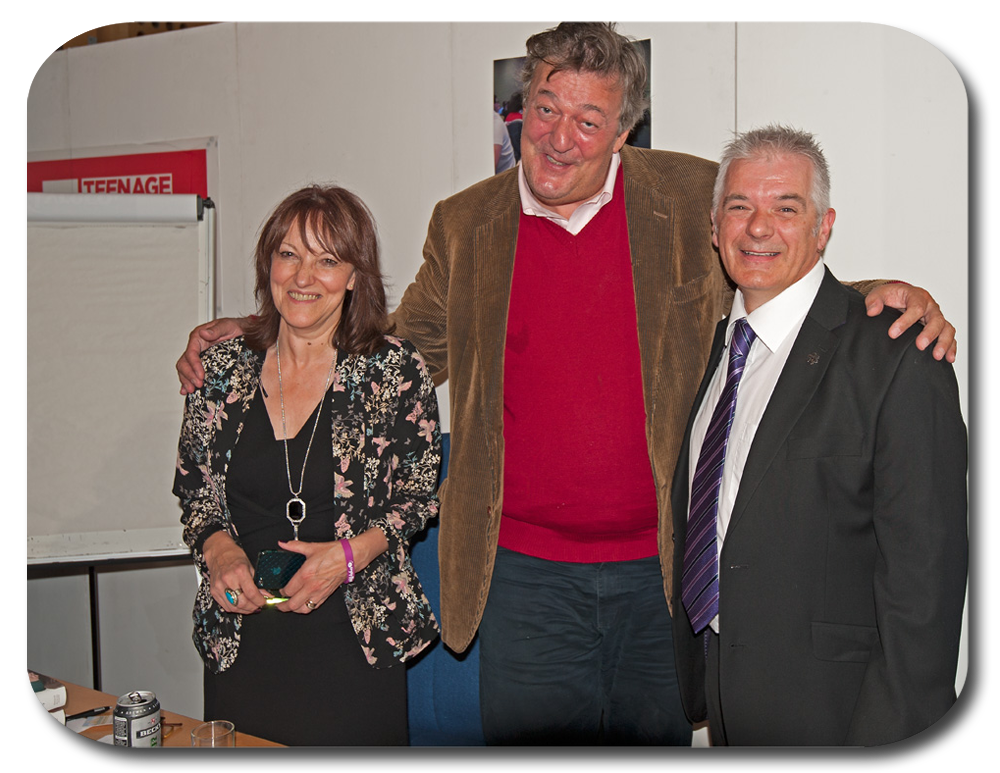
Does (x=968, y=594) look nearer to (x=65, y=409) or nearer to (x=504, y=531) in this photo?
(x=504, y=531)

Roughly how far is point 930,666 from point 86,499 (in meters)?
2.35

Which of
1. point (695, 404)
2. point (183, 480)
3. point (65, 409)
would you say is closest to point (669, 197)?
point (695, 404)

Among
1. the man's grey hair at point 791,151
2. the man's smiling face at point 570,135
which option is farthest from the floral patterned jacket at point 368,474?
the man's grey hair at point 791,151

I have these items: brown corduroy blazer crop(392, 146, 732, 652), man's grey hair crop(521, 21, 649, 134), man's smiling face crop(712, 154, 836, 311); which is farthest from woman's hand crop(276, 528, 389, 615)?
man's grey hair crop(521, 21, 649, 134)

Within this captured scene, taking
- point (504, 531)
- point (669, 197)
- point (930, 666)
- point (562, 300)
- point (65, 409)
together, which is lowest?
point (930, 666)

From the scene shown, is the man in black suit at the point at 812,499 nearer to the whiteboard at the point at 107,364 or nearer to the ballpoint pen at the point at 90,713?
the ballpoint pen at the point at 90,713

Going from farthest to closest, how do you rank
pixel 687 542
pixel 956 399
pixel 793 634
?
pixel 687 542
pixel 793 634
pixel 956 399

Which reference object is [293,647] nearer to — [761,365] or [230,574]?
[230,574]

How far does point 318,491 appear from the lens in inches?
78.4

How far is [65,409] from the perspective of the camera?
2.49 meters

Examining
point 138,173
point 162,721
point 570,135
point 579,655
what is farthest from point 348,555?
point 138,173

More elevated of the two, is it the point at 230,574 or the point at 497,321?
the point at 497,321

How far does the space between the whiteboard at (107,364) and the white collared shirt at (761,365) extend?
5.44ft

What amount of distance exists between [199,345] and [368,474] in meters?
0.60
